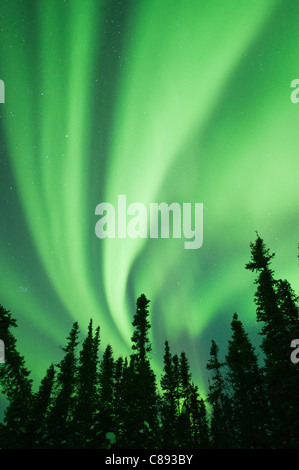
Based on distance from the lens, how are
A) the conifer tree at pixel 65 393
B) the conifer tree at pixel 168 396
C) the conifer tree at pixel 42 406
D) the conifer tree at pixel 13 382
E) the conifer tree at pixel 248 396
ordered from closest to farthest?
the conifer tree at pixel 42 406 < the conifer tree at pixel 13 382 < the conifer tree at pixel 248 396 < the conifer tree at pixel 65 393 < the conifer tree at pixel 168 396

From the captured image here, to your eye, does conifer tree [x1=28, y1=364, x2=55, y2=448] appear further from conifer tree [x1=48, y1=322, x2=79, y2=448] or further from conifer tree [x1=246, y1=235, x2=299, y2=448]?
conifer tree [x1=246, y1=235, x2=299, y2=448]

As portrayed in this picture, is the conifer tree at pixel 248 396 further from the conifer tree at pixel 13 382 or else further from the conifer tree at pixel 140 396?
the conifer tree at pixel 13 382

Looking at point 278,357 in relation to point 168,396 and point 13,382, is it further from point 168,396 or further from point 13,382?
point 168,396

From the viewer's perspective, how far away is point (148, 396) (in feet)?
81.0

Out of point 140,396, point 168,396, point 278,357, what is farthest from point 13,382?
point 168,396

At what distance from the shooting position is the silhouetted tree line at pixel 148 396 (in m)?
15.5

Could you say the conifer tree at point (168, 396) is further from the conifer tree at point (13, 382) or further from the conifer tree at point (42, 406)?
the conifer tree at point (13, 382)

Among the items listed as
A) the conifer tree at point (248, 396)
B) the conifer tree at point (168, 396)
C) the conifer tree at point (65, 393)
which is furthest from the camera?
the conifer tree at point (168, 396)

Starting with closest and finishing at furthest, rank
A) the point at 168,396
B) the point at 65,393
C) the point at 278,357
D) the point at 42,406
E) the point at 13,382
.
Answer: the point at 278,357
the point at 13,382
the point at 65,393
the point at 42,406
the point at 168,396

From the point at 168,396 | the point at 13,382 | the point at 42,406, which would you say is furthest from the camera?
the point at 168,396

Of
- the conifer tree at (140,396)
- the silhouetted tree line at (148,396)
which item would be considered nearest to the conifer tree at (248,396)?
the silhouetted tree line at (148,396)

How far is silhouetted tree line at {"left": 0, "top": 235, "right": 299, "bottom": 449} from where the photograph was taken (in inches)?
609

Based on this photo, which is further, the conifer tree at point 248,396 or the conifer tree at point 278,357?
the conifer tree at point 248,396
